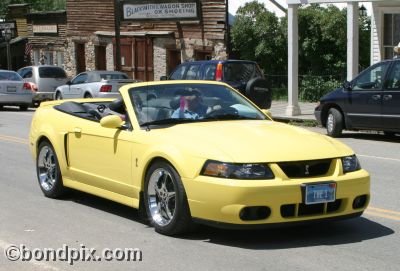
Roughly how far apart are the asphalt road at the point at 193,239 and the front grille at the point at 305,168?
62 cm

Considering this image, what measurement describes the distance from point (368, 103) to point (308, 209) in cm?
915

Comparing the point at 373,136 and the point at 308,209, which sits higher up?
the point at 308,209

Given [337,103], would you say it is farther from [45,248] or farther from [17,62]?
[17,62]

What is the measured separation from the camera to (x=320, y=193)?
6.17 meters

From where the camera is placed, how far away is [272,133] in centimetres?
675

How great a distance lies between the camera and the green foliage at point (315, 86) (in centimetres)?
2485

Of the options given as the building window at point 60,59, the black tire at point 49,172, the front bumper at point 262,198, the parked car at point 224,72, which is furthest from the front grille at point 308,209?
the building window at point 60,59

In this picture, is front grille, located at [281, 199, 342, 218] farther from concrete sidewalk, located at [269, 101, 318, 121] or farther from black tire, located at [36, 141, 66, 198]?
concrete sidewalk, located at [269, 101, 318, 121]

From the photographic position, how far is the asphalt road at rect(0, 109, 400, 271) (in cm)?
583

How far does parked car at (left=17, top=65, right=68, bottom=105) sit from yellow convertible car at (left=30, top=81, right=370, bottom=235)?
66.9ft

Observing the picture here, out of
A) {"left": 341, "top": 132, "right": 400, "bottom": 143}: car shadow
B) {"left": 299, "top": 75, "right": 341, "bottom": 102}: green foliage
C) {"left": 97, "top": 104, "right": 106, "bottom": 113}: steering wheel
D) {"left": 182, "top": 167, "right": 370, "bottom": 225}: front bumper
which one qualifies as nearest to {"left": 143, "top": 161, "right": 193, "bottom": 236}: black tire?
{"left": 182, "top": 167, "right": 370, "bottom": 225}: front bumper

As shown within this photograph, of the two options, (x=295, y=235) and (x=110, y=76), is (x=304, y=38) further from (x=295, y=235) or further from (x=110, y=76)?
(x=295, y=235)

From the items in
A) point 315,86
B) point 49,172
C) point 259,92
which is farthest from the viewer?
point 315,86

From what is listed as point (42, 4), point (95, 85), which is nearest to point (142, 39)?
point (95, 85)
